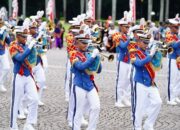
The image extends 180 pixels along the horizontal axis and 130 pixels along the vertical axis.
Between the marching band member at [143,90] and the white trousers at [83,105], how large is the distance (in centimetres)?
93

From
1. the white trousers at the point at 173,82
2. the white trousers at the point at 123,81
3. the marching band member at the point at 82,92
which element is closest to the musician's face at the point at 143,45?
the marching band member at the point at 82,92

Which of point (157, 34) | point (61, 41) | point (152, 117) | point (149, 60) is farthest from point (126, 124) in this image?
point (61, 41)

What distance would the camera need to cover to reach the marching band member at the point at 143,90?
1055 centimetres

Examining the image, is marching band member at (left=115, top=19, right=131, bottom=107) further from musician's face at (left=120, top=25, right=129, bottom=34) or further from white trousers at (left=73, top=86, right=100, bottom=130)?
white trousers at (left=73, top=86, right=100, bottom=130)

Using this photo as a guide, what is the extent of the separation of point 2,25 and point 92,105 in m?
6.31

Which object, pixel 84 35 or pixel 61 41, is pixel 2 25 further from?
pixel 61 41

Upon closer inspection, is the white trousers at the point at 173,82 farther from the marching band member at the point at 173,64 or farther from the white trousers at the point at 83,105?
the white trousers at the point at 83,105

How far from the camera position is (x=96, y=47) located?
32.9 ft

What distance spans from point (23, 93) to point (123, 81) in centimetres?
380

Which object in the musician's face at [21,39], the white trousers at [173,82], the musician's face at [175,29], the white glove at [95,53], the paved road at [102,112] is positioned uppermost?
the musician's face at [175,29]

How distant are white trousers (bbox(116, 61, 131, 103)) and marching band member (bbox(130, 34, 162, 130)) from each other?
302 centimetres

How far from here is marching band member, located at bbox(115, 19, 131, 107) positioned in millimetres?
13391

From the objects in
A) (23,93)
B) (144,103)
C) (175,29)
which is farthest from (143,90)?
(175,29)

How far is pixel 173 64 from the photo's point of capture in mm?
14539
